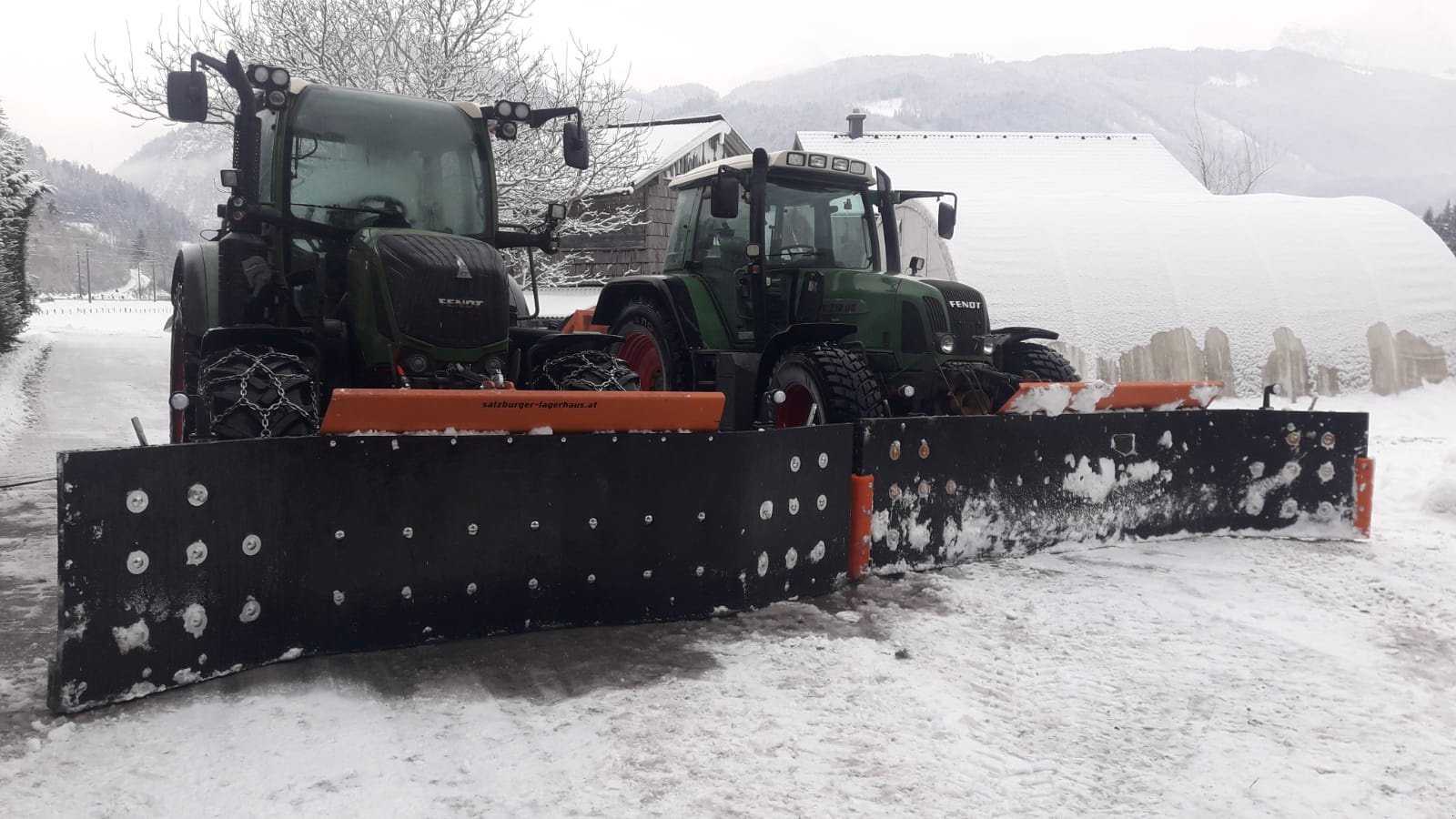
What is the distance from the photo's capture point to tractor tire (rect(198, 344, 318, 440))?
4.21 meters

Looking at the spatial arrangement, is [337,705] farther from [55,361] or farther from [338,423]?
[55,361]

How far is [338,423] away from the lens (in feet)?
12.2

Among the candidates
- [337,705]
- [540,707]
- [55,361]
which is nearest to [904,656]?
[540,707]

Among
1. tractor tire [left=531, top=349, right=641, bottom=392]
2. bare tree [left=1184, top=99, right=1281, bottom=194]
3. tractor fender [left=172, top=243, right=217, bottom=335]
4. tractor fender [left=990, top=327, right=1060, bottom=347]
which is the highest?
bare tree [left=1184, top=99, right=1281, bottom=194]

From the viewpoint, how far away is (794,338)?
274 inches

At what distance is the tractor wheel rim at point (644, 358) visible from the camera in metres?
8.31

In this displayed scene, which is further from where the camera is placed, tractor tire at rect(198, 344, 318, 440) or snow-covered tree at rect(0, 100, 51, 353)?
snow-covered tree at rect(0, 100, 51, 353)

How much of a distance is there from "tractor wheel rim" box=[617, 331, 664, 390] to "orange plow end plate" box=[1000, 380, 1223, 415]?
297 centimetres

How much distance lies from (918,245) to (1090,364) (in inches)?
122

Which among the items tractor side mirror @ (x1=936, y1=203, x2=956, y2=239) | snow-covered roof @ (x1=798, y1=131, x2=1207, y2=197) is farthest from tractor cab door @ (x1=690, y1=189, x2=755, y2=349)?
snow-covered roof @ (x1=798, y1=131, x2=1207, y2=197)

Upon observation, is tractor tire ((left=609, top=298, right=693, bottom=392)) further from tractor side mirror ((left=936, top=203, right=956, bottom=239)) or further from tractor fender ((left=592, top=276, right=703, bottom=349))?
tractor side mirror ((left=936, top=203, right=956, bottom=239))

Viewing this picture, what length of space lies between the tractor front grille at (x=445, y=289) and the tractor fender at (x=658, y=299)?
2.94 metres

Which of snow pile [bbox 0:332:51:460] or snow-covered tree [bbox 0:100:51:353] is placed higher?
snow-covered tree [bbox 0:100:51:353]

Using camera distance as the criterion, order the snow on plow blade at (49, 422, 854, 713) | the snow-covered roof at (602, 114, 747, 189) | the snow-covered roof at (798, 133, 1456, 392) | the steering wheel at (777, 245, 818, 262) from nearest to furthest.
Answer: the snow on plow blade at (49, 422, 854, 713) → the steering wheel at (777, 245, 818, 262) → the snow-covered roof at (798, 133, 1456, 392) → the snow-covered roof at (602, 114, 747, 189)
